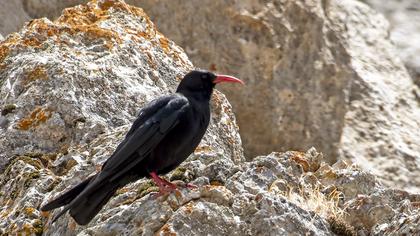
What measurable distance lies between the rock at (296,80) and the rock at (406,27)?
185 cm

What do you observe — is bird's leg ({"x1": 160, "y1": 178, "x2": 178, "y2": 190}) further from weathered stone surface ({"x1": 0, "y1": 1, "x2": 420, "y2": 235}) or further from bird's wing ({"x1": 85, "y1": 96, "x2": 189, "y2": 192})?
bird's wing ({"x1": 85, "y1": 96, "x2": 189, "y2": 192})

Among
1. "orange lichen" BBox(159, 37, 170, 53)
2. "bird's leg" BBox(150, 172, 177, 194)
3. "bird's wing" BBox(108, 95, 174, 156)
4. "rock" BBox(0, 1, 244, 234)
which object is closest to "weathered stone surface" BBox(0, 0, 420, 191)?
"orange lichen" BBox(159, 37, 170, 53)

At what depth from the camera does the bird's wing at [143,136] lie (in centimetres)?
Result: 1061

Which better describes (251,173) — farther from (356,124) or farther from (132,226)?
(356,124)

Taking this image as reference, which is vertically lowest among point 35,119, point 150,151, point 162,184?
point 35,119

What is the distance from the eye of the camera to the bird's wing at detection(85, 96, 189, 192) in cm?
1061

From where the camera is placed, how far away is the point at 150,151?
10.9 metres

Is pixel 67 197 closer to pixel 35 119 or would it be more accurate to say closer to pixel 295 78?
pixel 35 119

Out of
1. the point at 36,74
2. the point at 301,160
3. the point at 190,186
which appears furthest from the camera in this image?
the point at 36,74

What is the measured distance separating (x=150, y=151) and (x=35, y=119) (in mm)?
1981

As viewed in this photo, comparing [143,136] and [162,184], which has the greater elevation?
[143,136]

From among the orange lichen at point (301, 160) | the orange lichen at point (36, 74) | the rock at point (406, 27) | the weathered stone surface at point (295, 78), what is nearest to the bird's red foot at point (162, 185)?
the orange lichen at point (301, 160)

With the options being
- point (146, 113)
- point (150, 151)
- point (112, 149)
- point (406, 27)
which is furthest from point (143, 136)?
point (406, 27)

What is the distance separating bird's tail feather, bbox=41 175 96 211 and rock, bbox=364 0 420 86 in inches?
519
